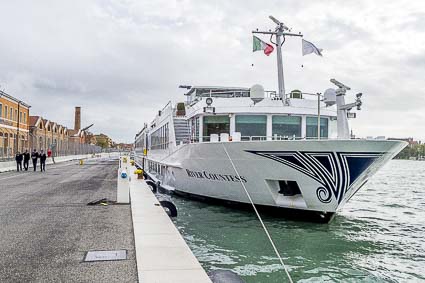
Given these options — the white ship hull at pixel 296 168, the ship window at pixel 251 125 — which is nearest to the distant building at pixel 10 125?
the ship window at pixel 251 125

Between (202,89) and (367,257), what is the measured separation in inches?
485

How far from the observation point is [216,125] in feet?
49.1

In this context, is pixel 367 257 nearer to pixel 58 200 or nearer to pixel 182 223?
pixel 182 223

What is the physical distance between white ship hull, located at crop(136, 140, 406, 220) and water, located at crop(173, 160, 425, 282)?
775mm

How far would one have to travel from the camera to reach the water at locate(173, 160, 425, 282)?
7.92 metres

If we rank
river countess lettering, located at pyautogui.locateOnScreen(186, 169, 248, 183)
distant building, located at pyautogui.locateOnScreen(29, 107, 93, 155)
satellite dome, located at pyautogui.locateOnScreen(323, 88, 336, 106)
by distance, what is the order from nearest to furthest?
satellite dome, located at pyautogui.locateOnScreen(323, 88, 336, 106) < river countess lettering, located at pyautogui.locateOnScreen(186, 169, 248, 183) < distant building, located at pyautogui.locateOnScreen(29, 107, 93, 155)

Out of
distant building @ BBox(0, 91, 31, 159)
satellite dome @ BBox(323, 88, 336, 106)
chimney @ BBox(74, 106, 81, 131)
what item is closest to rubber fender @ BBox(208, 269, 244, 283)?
satellite dome @ BBox(323, 88, 336, 106)

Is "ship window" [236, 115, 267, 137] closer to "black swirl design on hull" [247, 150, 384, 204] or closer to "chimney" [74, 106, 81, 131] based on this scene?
"black swirl design on hull" [247, 150, 384, 204]

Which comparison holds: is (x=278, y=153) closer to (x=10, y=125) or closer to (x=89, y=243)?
(x=89, y=243)

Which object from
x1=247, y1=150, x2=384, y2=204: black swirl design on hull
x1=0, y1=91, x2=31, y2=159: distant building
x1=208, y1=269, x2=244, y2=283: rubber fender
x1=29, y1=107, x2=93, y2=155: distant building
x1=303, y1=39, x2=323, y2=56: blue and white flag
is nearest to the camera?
x1=208, y1=269, x2=244, y2=283: rubber fender

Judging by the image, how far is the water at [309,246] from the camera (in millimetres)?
7922

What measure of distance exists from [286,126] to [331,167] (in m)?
4.06

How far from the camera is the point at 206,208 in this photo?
14.5 m

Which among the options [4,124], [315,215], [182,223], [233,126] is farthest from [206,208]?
[4,124]
